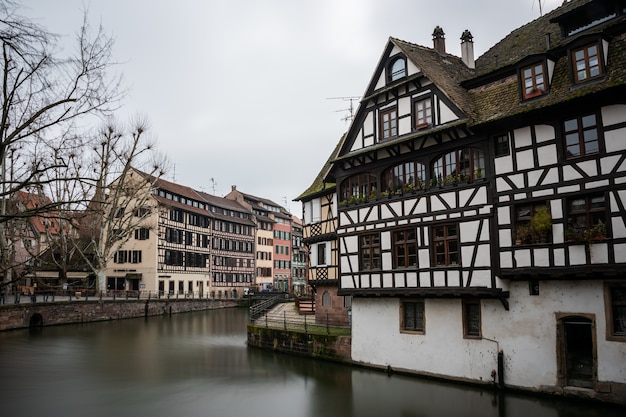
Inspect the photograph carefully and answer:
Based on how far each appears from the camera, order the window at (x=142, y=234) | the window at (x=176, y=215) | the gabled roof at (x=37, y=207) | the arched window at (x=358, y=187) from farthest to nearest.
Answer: the window at (x=176, y=215) < the window at (x=142, y=234) < the arched window at (x=358, y=187) < the gabled roof at (x=37, y=207)

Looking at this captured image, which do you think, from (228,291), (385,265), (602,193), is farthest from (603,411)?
(228,291)

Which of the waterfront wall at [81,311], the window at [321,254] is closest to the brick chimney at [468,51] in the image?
the window at [321,254]

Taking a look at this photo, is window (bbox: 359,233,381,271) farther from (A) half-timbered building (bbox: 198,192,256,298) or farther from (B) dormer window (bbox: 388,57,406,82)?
(A) half-timbered building (bbox: 198,192,256,298)

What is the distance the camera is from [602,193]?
1527 cm

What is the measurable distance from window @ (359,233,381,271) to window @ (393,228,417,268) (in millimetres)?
931

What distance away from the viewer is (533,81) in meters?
17.4

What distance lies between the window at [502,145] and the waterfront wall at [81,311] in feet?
111

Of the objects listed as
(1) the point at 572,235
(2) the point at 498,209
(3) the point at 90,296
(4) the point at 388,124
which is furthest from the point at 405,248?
(3) the point at 90,296

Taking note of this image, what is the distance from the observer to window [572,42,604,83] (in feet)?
51.9

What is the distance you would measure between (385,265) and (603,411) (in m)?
8.87

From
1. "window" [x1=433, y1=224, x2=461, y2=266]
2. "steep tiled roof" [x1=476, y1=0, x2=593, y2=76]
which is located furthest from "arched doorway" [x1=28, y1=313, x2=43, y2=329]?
"steep tiled roof" [x1=476, y1=0, x2=593, y2=76]

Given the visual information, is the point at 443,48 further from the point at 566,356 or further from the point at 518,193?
the point at 566,356

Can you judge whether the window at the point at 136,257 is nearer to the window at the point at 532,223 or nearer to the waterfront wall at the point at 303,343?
the waterfront wall at the point at 303,343

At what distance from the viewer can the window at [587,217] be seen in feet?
49.6
